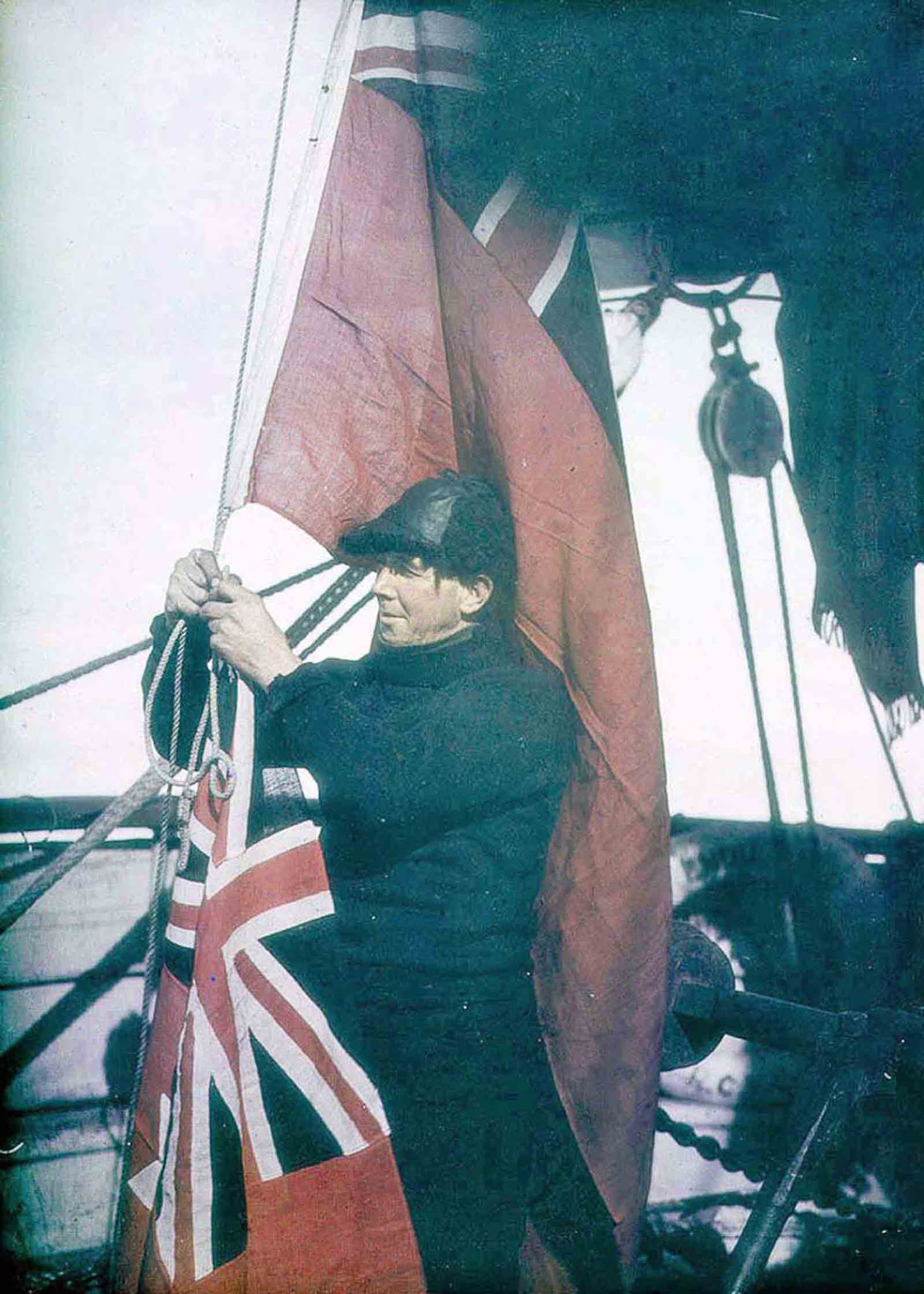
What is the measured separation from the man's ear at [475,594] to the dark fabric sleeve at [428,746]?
0.57 ft

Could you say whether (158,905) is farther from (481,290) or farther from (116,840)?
(481,290)

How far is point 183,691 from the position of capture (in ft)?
5.57

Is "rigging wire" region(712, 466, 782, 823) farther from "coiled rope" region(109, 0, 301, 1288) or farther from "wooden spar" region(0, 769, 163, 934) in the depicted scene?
"wooden spar" region(0, 769, 163, 934)

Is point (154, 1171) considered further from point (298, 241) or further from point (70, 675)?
point (298, 241)

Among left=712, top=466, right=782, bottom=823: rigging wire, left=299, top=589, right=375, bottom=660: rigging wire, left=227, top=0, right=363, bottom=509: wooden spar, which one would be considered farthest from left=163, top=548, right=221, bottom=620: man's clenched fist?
left=712, top=466, right=782, bottom=823: rigging wire

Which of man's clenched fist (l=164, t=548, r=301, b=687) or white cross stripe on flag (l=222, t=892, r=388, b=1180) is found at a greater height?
man's clenched fist (l=164, t=548, r=301, b=687)

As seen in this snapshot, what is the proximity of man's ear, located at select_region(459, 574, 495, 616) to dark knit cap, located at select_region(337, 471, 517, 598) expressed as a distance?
0.5 inches

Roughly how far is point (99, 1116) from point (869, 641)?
2.63m

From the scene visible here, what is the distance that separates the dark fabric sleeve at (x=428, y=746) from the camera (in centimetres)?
144

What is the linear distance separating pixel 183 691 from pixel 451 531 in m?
0.63

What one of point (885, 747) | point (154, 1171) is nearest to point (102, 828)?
point (154, 1171)

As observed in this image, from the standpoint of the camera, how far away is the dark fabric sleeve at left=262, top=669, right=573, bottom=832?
144 centimetres

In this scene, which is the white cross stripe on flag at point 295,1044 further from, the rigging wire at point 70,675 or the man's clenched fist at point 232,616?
the rigging wire at point 70,675

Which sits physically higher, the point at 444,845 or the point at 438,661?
the point at 438,661
